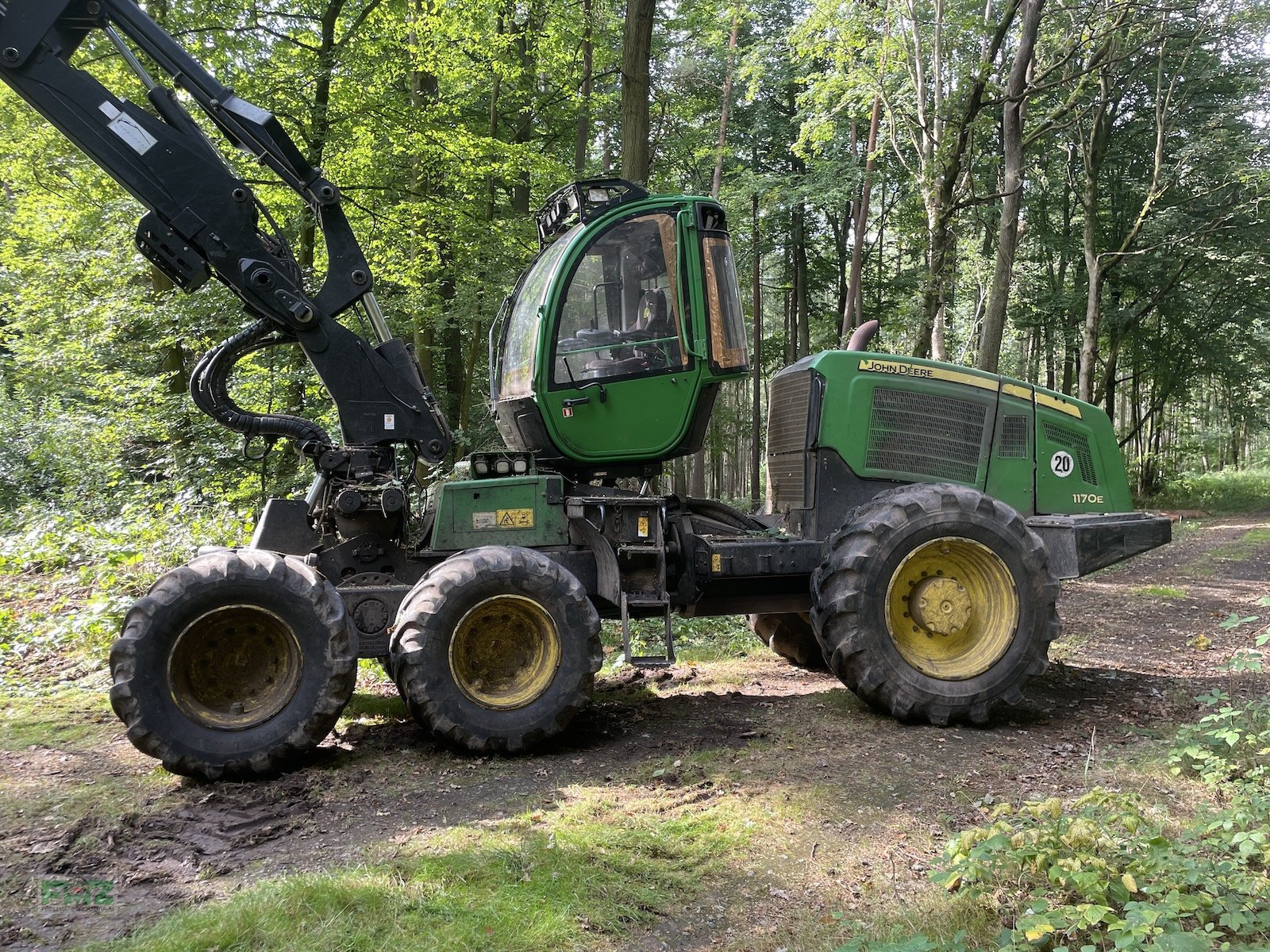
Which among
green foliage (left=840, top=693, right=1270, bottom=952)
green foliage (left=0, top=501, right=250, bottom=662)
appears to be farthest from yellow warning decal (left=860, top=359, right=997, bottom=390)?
green foliage (left=0, top=501, right=250, bottom=662)

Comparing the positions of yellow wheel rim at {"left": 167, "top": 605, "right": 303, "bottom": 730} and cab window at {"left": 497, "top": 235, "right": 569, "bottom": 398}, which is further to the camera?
cab window at {"left": 497, "top": 235, "right": 569, "bottom": 398}

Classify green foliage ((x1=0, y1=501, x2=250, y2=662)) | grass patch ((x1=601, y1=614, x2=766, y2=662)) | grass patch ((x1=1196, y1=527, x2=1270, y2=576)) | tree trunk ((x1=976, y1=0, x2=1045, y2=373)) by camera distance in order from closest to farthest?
green foliage ((x1=0, y1=501, x2=250, y2=662)) → grass patch ((x1=601, y1=614, x2=766, y2=662)) → tree trunk ((x1=976, y1=0, x2=1045, y2=373)) → grass patch ((x1=1196, y1=527, x2=1270, y2=576))

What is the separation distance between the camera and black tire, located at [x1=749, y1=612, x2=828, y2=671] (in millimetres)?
7445

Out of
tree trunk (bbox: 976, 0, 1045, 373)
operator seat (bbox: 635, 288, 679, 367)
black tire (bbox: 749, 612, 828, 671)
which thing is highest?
tree trunk (bbox: 976, 0, 1045, 373)

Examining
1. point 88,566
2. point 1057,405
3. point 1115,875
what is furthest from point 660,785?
point 88,566

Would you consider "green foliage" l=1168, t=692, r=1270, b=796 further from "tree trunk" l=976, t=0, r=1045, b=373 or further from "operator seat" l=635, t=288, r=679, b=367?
"tree trunk" l=976, t=0, r=1045, b=373

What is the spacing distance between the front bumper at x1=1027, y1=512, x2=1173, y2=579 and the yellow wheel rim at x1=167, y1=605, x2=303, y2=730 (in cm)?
481

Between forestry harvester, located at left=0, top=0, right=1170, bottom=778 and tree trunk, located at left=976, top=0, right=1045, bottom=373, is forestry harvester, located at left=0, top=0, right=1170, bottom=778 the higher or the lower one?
the lower one

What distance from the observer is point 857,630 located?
558 cm

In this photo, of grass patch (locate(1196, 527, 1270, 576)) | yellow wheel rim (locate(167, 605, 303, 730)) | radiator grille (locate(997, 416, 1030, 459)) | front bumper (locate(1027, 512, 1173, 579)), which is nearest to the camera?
yellow wheel rim (locate(167, 605, 303, 730))

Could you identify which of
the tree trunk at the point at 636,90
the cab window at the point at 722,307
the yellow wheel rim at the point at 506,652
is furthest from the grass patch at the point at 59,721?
the tree trunk at the point at 636,90

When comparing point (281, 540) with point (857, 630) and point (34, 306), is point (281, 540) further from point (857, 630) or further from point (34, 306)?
point (34, 306)

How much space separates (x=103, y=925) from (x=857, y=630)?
405 centimetres

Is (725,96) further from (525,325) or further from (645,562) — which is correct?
(645,562)
